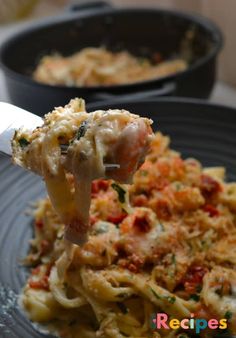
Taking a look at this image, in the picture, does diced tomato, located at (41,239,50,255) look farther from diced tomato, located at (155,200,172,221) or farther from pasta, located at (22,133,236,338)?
diced tomato, located at (155,200,172,221)

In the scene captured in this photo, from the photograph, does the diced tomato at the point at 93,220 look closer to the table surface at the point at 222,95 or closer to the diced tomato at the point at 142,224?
the diced tomato at the point at 142,224

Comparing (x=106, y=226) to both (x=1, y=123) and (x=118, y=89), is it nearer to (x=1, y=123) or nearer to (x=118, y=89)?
(x=1, y=123)

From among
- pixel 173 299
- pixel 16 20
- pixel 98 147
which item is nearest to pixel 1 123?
pixel 98 147

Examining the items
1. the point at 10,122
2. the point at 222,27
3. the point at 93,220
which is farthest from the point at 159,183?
the point at 222,27

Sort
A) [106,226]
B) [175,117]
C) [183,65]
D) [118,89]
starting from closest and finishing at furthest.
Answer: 1. [106,226]
2. [175,117]
3. [118,89]
4. [183,65]

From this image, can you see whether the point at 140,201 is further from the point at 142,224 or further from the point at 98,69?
the point at 98,69

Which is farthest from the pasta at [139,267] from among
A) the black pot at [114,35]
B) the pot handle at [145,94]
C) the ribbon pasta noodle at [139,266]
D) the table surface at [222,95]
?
the table surface at [222,95]

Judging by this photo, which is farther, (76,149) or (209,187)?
(209,187)
